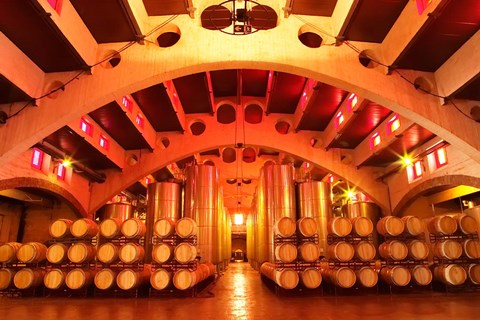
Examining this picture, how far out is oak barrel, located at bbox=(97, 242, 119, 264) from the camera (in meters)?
8.24

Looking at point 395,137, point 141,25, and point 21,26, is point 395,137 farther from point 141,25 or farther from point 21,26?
point 21,26

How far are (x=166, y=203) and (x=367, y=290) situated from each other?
26.2 ft

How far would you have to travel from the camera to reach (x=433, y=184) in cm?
1196

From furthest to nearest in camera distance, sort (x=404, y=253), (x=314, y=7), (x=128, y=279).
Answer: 1. (x=314, y=7)
2. (x=404, y=253)
3. (x=128, y=279)

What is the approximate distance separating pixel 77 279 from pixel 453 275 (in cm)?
926

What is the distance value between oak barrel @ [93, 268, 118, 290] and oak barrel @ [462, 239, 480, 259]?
8.87 meters

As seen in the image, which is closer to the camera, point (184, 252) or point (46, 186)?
point (184, 252)

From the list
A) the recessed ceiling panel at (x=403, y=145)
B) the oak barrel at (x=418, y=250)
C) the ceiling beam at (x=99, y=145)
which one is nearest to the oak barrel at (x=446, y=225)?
the oak barrel at (x=418, y=250)

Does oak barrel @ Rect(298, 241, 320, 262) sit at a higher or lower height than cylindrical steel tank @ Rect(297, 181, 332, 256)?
lower

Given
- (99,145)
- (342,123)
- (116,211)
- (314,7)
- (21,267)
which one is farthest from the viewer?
(116,211)

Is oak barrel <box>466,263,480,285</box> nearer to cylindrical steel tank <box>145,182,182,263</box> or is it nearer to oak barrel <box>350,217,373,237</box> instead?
oak barrel <box>350,217,373,237</box>

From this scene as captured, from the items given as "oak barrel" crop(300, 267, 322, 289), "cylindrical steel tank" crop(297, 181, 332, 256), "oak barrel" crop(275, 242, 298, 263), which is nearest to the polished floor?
"oak barrel" crop(300, 267, 322, 289)

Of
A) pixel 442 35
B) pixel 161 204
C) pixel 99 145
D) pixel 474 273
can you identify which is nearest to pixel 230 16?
pixel 442 35

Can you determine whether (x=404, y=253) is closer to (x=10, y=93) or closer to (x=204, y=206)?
(x=204, y=206)
